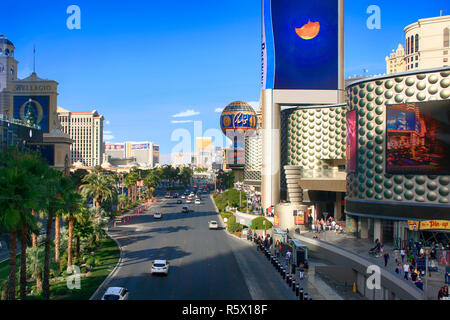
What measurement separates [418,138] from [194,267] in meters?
20.7

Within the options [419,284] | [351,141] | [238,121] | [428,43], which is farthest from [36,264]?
[428,43]

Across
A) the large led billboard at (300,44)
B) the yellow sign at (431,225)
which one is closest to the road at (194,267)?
the yellow sign at (431,225)

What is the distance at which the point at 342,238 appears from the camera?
37750mm

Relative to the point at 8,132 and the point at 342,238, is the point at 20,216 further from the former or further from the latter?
the point at 8,132

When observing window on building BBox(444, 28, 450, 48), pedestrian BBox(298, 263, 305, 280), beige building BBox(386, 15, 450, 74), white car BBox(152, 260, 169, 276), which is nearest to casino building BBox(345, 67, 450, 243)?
pedestrian BBox(298, 263, 305, 280)

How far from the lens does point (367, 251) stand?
31906 millimetres

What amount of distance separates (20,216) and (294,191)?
40.7 metres

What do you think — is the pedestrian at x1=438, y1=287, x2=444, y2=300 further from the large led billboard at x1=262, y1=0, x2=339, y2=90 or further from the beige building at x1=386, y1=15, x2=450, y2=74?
the beige building at x1=386, y1=15, x2=450, y2=74

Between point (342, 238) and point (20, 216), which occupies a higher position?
point (20, 216)

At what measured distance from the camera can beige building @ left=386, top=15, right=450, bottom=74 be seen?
379 ft

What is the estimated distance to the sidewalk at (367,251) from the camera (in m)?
23.5

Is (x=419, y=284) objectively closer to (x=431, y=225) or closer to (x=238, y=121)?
(x=431, y=225)

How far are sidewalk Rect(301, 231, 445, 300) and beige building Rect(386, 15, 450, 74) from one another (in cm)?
9405
